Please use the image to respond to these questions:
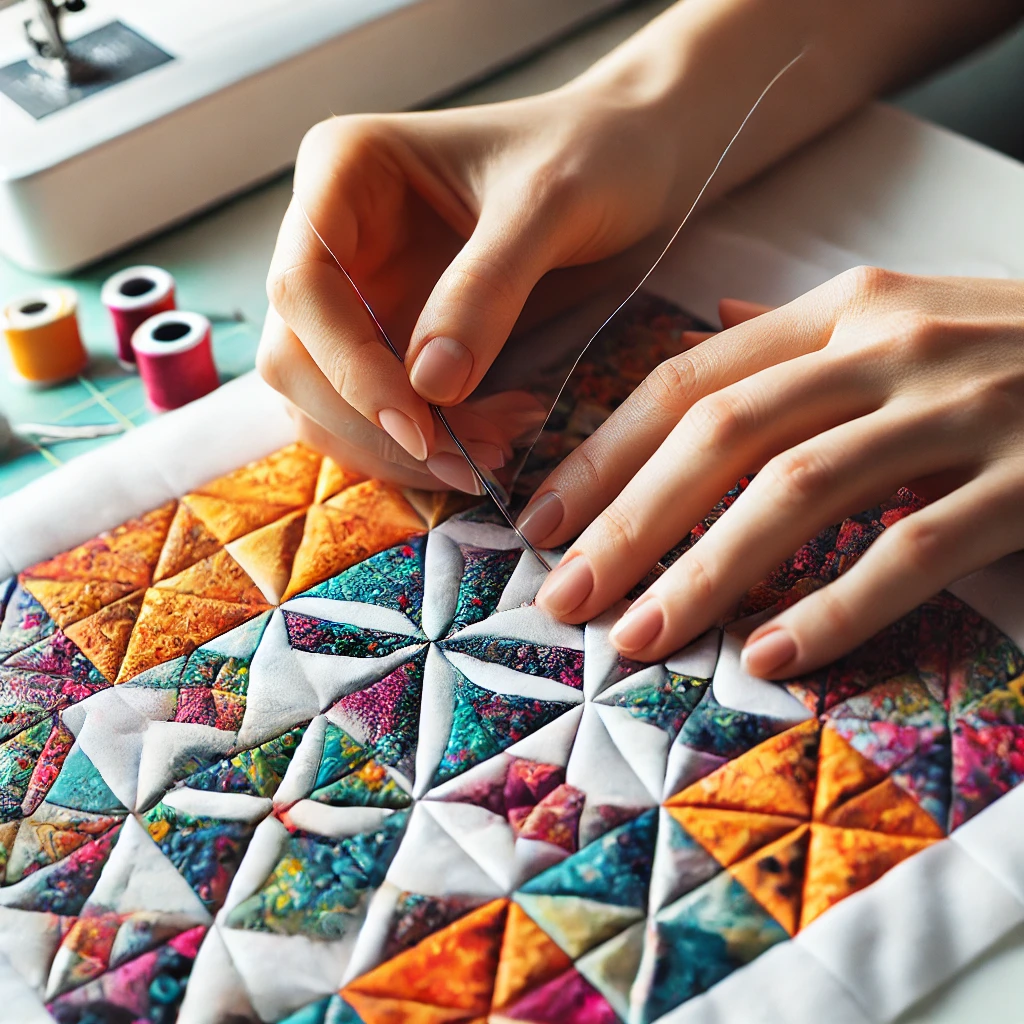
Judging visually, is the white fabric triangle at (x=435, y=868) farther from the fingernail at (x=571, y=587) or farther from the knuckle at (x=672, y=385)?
the knuckle at (x=672, y=385)

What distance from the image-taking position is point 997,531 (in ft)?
1.66

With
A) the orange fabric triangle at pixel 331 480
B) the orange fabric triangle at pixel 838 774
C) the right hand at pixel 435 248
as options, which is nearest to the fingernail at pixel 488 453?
the right hand at pixel 435 248

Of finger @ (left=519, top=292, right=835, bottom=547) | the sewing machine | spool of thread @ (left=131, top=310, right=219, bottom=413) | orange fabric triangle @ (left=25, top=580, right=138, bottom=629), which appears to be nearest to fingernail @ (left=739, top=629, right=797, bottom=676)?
finger @ (left=519, top=292, right=835, bottom=547)

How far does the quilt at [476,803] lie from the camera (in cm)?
42

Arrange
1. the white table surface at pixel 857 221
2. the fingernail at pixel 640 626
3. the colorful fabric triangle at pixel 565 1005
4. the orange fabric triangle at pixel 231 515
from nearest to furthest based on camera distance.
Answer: the colorful fabric triangle at pixel 565 1005, the fingernail at pixel 640 626, the orange fabric triangle at pixel 231 515, the white table surface at pixel 857 221

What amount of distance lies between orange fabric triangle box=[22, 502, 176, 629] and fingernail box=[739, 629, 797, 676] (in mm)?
324

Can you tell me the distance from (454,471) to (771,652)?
7.6 inches

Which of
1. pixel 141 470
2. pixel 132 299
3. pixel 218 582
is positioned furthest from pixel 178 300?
pixel 218 582

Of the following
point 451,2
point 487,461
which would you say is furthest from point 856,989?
point 451,2

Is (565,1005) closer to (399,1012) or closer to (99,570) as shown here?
(399,1012)

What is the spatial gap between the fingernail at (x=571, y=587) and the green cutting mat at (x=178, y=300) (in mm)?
383

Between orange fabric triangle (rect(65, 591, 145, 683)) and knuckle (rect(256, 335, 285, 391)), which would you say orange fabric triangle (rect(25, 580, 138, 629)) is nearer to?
orange fabric triangle (rect(65, 591, 145, 683))

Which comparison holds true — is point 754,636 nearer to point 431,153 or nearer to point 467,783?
point 467,783

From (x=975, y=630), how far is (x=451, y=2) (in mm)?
718
